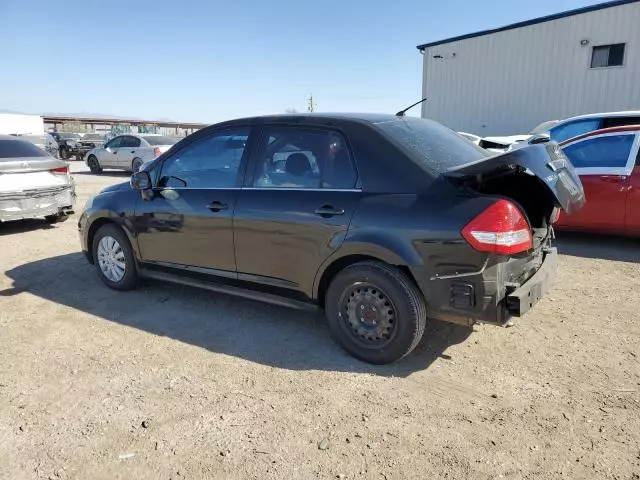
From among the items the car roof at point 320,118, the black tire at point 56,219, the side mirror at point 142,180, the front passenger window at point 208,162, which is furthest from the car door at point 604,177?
the black tire at point 56,219

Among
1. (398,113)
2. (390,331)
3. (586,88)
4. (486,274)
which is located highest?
(586,88)

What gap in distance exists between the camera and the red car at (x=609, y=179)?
20.4 feet

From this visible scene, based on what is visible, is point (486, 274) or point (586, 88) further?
point (586, 88)

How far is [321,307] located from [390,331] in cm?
61

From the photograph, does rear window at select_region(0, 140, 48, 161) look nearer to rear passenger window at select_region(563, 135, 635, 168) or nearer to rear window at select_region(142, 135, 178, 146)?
rear passenger window at select_region(563, 135, 635, 168)

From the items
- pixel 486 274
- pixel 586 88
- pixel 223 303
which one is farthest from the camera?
pixel 586 88

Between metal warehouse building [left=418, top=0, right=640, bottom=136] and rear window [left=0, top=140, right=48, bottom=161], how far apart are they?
15793mm

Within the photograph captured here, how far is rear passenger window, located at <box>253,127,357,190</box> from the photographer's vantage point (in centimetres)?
343

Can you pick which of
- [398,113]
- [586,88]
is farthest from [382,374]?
[586,88]

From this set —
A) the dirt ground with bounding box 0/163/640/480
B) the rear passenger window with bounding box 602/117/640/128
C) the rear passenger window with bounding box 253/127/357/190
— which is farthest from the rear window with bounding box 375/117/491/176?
the rear passenger window with bounding box 602/117/640/128

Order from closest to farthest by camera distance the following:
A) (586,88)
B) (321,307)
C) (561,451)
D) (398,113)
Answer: (561,451)
(321,307)
(398,113)
(586,88)

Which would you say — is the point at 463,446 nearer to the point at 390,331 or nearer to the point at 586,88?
the point at 390,331

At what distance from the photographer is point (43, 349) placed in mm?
3715

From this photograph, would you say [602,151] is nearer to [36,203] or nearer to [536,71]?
[36,203]
